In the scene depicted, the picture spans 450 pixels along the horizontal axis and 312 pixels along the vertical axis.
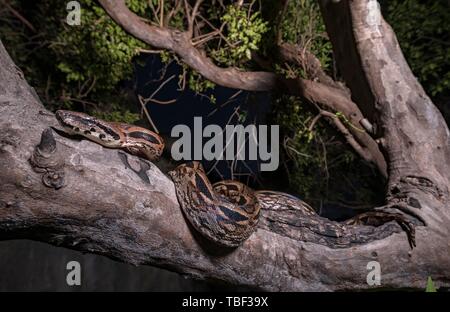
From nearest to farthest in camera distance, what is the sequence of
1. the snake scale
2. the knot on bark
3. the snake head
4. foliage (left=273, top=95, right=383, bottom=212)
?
the knot on bark < the snake head < the snake scale < foliage (left=273, top=95, right=383, bottom=212)

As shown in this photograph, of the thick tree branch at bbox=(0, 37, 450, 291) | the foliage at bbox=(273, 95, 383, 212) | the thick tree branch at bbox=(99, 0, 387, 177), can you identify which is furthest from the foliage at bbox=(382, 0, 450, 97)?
the thick tree branch at bbox=(0, 37, 450, 291)

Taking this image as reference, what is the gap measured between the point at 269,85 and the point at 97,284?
340 cm

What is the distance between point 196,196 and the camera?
5.72 feet

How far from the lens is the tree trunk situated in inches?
52.2

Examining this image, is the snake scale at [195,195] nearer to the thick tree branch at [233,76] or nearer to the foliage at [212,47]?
the thick tree branch at [233,76]

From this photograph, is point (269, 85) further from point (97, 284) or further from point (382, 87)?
point (97, 284)

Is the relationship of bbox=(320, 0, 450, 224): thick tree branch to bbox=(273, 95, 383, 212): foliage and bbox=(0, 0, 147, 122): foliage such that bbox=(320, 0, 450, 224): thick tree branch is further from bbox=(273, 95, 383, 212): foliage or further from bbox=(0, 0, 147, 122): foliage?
bbox=(0, 0, 147, 122): foliage

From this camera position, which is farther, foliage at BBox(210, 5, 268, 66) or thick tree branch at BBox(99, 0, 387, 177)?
foliage at BBox(210, 5, 268, 66)

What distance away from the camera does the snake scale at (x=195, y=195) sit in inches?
65.3
